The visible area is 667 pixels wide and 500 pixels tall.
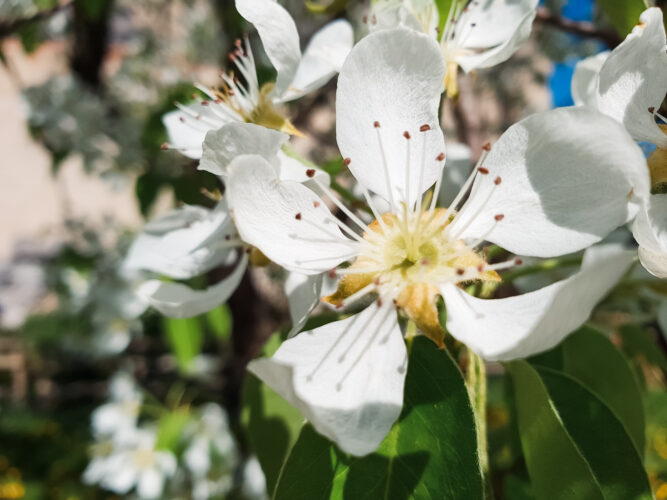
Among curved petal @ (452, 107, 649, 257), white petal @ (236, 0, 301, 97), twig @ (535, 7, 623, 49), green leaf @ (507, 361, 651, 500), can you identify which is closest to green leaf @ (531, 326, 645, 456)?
green leaf @ (507, 361, 651, 500)

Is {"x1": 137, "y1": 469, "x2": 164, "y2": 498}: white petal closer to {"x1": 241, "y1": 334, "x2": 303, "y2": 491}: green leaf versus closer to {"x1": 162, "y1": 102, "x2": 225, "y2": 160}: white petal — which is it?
{"x1": 241, "y1": 334, "x2": 303, "y2": 491}: green leaf

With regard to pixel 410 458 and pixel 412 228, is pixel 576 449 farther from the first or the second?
pixel 412 228

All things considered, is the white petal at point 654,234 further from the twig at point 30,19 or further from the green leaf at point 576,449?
the twig at point 30,19

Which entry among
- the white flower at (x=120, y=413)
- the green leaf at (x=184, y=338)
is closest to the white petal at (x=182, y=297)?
the green leaf at (x=184, y=338)

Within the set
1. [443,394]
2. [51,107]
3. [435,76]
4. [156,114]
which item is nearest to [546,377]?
[443,394]

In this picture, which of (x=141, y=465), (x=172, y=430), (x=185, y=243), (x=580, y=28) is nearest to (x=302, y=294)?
(x=185, y=243)

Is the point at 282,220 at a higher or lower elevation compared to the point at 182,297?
higher
